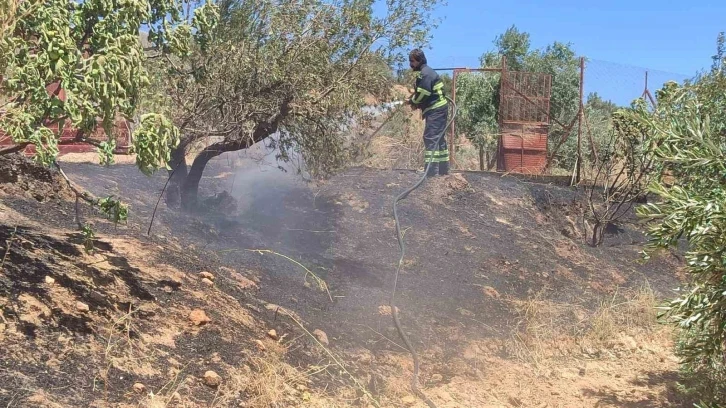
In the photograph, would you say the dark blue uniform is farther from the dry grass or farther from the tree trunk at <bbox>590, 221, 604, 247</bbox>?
the dry grass

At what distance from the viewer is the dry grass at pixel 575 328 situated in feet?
19.6

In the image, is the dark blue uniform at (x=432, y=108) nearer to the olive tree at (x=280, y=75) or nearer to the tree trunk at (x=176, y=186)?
the olive tree at (x=280, y=75)

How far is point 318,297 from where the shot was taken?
5734mm

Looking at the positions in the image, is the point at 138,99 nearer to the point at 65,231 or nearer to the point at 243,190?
the point at 65,231

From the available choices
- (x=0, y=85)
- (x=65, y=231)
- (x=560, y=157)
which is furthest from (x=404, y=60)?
(x=560, y=157)

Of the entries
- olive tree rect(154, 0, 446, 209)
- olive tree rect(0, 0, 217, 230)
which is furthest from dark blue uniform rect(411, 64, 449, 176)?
olive tree rect(0, 0, 217, 230)

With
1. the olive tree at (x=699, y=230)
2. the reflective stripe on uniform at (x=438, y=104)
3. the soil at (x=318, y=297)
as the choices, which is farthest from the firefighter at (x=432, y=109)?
the olive tree at (x=699, y=230)

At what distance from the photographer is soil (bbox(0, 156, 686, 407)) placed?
361 centimetres

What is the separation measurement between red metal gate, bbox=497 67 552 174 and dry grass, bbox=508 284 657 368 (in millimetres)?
5358

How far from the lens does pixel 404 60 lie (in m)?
7.12

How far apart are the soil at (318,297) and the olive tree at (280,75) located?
1019 mm

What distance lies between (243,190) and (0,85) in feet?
17.8

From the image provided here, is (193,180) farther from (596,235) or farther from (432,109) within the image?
(596,235)

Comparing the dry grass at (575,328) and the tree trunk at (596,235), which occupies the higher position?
the tree trunk at (596,235)
